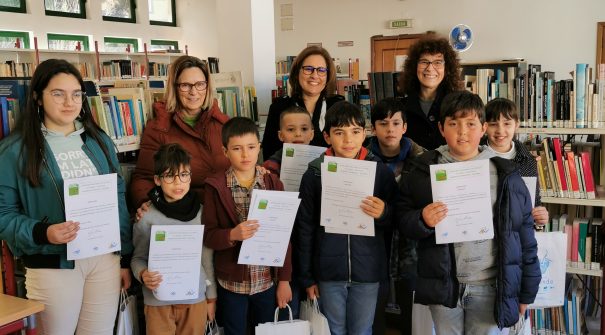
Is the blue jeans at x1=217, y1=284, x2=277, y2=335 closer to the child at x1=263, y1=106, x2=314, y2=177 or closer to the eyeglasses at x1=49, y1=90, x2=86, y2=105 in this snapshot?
the child at x1=263, y1=106, x2=314, y2=177

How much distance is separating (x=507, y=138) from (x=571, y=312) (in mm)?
1618

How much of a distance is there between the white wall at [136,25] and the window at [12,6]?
4.0 inches

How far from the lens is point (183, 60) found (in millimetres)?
2707

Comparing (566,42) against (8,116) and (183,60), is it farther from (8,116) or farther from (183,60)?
(8,116)

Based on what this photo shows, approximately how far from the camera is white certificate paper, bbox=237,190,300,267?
228 centimetres

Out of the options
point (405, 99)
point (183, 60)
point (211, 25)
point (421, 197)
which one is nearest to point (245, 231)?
point (421, 197)

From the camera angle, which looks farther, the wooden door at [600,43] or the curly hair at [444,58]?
the wooden door at [600,43]

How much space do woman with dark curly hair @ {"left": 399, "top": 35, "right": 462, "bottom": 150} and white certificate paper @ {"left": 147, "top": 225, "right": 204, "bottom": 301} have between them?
139 centimetres

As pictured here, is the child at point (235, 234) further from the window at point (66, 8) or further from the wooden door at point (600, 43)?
the window at point (66, 8)

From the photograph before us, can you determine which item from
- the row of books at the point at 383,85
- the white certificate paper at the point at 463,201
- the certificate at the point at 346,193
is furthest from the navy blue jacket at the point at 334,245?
the row of books at the point at 383,85

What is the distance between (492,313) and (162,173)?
157 centimetres

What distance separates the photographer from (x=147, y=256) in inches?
95.4

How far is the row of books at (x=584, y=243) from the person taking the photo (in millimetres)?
3354

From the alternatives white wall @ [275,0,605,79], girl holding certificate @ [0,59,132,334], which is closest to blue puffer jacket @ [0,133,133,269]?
girl holding certificate @ [0,59,132,334]
